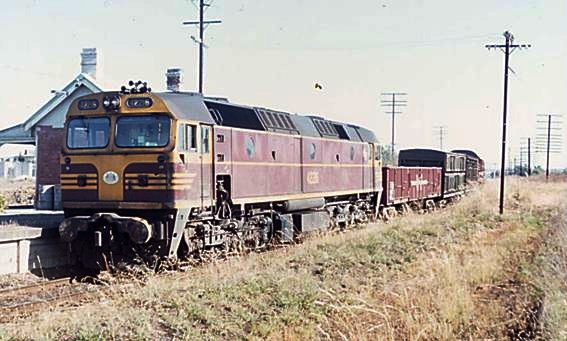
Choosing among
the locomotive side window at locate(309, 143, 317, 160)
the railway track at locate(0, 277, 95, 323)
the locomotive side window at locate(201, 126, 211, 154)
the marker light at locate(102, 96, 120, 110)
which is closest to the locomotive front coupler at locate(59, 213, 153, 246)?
the railway track at locate(0, 277, 95, 323)

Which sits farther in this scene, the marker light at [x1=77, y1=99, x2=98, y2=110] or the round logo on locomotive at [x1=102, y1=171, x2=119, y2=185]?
the marker light at [x1=77, y1=99, x2=98, y2=110]

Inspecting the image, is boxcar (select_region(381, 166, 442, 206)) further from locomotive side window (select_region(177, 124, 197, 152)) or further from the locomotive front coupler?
the locomotive front coupler

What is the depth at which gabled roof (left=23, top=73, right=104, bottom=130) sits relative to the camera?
29719 millimetres

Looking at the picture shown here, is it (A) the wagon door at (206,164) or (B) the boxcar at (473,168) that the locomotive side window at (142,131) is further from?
(B) the boxcar at (473,168)

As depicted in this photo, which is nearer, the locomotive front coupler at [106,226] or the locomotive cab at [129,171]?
the locomotive front coupler at [106,226]

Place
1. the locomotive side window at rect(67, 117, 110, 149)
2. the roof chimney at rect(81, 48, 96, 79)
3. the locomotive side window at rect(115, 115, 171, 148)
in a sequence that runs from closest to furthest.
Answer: the locomotive side window at rect(115, 115, 171, 148)
the locomotive side window at rect(67, 117, 110, 149)
the roof chimney at rect(81, 48, 96, 79)

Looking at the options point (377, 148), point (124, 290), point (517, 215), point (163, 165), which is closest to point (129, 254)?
point (163, 165)

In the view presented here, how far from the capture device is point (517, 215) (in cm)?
3041

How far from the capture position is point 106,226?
1448cm

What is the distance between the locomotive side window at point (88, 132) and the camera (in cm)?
1494

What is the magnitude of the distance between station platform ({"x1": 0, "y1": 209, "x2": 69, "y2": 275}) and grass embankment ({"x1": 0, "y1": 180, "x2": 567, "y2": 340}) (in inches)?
144

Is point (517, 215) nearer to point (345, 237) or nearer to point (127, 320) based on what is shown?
point (345, 237)

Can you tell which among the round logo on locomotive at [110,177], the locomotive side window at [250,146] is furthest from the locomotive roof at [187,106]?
the round logo on locomotive at [110,177]

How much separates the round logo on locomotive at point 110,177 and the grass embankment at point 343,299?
2.51 m
